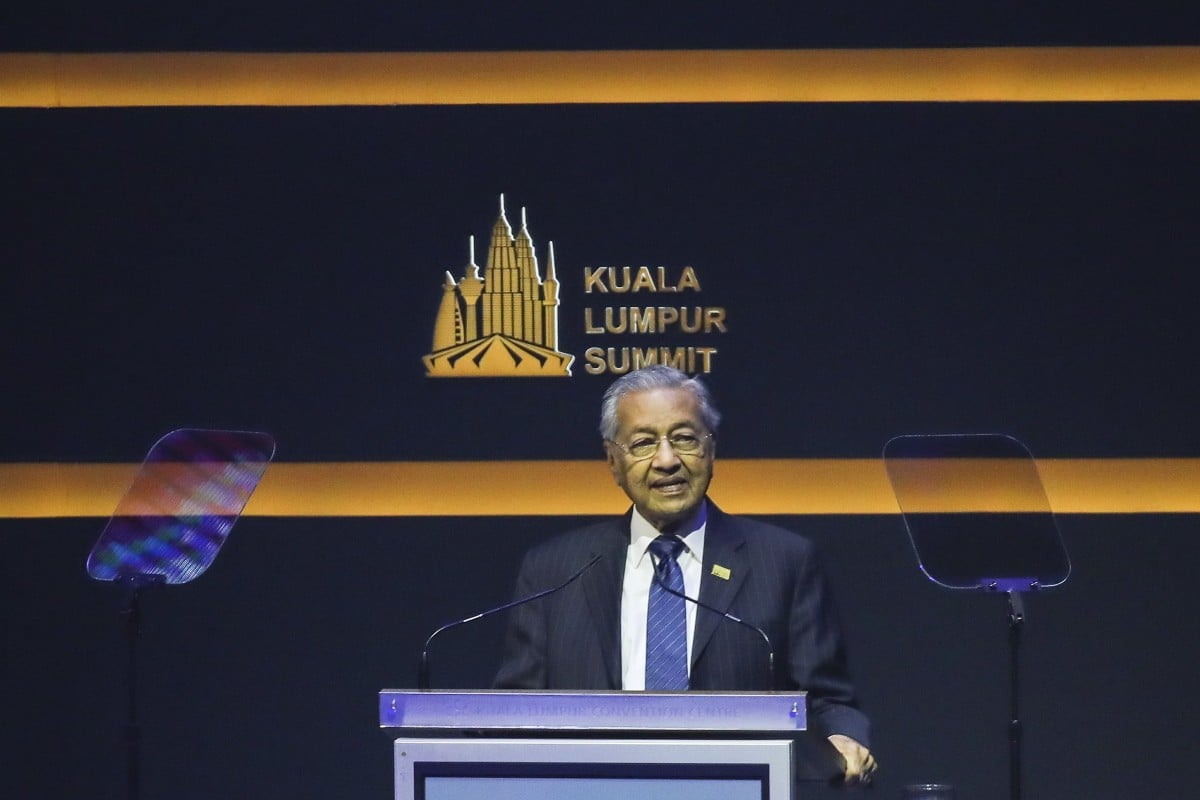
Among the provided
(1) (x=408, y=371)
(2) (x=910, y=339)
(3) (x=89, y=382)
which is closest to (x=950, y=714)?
(2) (x=910, y=339)

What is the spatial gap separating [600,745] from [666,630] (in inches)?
37.4

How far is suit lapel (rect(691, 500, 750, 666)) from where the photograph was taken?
112 inches

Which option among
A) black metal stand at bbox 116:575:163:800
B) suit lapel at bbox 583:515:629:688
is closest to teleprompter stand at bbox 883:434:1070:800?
suit lapel at bbox 583:515:629:688

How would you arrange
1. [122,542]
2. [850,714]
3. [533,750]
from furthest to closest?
[122,542]
[850,714]
[533,750]

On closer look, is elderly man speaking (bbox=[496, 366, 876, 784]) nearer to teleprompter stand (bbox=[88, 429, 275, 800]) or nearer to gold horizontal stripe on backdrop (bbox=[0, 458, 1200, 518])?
teleprompter stand (bbox=[88, 429, 275, 800])

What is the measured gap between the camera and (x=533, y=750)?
1916 mm

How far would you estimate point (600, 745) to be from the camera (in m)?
1.90

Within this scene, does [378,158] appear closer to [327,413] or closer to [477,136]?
[477,136]

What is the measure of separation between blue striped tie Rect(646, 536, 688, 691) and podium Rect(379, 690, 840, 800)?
84 cm

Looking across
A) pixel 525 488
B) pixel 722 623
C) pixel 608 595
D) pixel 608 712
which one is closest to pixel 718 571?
pixel 722 623

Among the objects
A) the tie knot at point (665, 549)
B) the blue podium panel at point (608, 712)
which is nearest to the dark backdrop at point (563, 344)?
the tie knot at point (665, 549)

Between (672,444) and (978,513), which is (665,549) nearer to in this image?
(672,444)

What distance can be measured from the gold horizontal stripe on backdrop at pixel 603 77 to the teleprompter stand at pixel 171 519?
123 cm

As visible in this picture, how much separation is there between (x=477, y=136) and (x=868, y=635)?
193 centimetres
